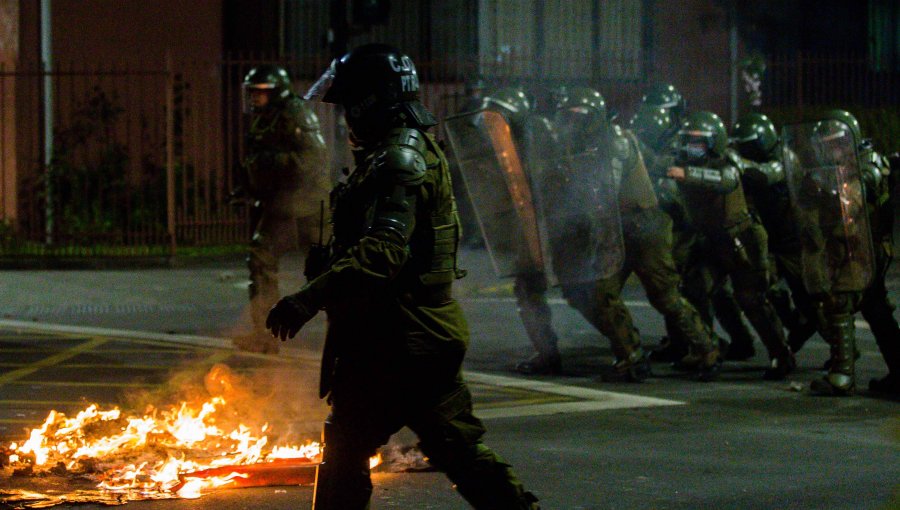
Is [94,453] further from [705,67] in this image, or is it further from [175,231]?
[705,67]

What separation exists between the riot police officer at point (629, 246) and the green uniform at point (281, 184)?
1763mm

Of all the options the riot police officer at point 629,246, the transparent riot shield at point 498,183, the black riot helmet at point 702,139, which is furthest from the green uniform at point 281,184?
the black riot helmet at point 702,139

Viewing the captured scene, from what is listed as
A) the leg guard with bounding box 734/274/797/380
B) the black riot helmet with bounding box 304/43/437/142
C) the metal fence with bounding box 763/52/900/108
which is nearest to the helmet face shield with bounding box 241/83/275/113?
the leg guard with bounding box 734/274/797/380

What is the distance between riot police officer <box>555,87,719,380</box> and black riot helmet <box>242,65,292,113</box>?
189 centimetres

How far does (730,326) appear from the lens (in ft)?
32.7

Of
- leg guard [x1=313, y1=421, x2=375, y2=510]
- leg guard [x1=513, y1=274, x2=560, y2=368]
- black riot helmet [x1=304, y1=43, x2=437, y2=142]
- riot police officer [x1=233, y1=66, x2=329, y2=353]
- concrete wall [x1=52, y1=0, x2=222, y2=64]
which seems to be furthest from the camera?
concrete wall [x1=52, y1=0, x2=222, y2=64]

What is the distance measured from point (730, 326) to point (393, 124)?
19.5 feet

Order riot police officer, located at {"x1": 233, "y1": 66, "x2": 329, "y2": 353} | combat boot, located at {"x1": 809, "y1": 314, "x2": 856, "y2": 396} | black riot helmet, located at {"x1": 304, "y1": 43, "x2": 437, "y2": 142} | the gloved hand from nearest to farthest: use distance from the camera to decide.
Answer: the gloved hand, black riot helmet, located at {"x1": 304, "y1": 43, "x2": 437, "y2": 142}, combat boot, located at {"x1": 809, "y1": 314, "x2": 856, "y2": 396}, riot police officer, located at {"x1": 233, "y1": 66, "x2": 329, "y2": 353}

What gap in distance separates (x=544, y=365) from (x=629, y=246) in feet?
3.21

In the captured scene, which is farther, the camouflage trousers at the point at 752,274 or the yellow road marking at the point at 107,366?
the yellow road marking at the point at 107,366

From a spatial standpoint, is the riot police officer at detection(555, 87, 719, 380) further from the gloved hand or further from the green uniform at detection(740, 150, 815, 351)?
the gloved hand

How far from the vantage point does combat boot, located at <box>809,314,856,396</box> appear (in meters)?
Result: 8.41

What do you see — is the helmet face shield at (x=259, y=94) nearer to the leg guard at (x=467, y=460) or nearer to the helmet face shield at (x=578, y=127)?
the helmet face shield at (x=578, y=127)

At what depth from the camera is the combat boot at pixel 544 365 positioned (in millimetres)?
Answer: 9281
